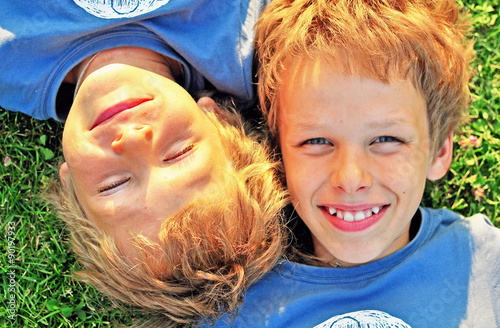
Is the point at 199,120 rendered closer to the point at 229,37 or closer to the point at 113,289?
the point at 229,37

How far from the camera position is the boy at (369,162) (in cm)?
212

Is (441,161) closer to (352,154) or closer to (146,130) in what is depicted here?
(352,154)

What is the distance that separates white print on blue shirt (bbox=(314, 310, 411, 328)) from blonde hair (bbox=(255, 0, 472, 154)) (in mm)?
878

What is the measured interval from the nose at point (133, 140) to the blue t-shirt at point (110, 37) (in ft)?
1.98

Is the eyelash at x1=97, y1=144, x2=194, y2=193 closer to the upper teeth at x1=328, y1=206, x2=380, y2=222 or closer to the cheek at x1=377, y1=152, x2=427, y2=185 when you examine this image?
the upper teeth at x1=328, y1=206, x2=380, y2=222

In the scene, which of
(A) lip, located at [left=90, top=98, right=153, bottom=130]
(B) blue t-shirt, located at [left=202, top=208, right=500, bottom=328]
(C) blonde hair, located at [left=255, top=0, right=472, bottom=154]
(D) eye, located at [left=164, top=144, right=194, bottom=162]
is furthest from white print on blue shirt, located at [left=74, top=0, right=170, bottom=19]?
(B) blue t-shirt, located at [left=202, top=208, right=500, bottom=328]

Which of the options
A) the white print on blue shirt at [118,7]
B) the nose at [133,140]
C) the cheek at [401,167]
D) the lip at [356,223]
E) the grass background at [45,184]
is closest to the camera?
the nose at [133,140]

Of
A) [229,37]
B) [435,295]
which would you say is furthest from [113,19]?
[435,295]

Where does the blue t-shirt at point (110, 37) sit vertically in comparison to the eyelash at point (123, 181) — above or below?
above

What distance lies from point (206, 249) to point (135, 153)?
54 cm

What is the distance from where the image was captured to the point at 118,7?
2.44 metres

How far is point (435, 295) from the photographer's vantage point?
2.43 metres

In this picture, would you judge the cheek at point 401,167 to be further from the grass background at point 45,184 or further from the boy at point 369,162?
the grass background at point 45,184

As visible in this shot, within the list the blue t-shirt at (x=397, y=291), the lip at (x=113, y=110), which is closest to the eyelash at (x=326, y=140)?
the blue t-shirt at (x=397, y=291)
